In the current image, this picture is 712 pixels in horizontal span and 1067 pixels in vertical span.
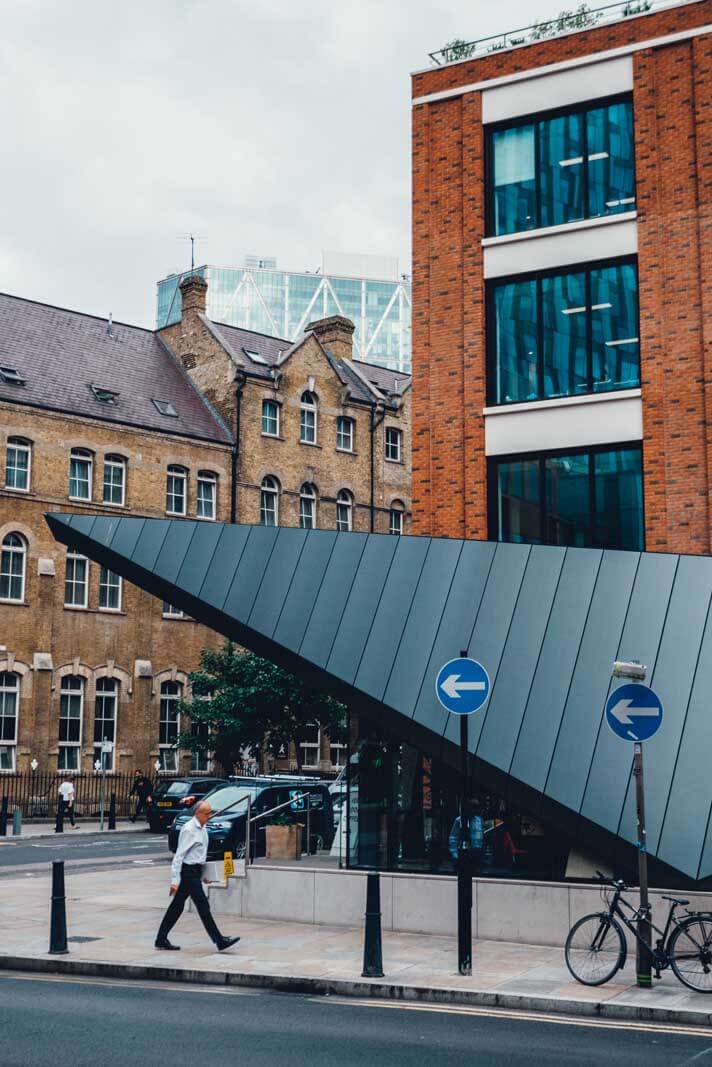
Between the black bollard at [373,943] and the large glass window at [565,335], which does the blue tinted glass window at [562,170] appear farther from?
the black bollard at [373,943]

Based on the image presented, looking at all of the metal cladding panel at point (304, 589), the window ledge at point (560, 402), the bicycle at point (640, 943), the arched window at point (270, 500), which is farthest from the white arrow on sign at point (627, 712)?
the arched window at point (270, 500)

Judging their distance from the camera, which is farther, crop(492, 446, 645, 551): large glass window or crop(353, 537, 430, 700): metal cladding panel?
crop(492, 446, 645, 551): large glass window

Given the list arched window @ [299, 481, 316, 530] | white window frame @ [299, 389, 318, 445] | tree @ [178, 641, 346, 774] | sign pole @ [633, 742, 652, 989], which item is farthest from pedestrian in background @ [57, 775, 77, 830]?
sign pole @ [633, 742, 652, 989]

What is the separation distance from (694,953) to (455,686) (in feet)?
10.6

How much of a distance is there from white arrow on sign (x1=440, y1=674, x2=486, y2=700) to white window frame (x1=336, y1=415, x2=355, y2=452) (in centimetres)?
4015

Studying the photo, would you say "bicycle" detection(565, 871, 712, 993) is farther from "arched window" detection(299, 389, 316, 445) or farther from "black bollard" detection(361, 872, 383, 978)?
"arched window" detection(299, 389, 316, 445)

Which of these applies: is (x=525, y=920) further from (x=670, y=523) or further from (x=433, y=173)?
(x=433, y=173)

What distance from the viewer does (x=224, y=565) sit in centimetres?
1647

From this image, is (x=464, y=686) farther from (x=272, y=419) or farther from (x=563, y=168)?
(x=272, y=419)

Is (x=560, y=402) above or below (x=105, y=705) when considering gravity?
above

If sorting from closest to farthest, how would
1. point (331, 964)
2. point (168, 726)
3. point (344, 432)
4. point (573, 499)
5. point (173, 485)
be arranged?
point (331, 964), point (573, 499), point (168, 726), point (173, 485), point (344, 432)

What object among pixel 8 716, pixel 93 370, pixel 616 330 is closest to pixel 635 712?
pixel 616 330

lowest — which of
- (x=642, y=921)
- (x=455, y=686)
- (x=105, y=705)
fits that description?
(x=642, y=921)

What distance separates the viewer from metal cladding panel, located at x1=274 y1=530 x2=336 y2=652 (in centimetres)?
1577
